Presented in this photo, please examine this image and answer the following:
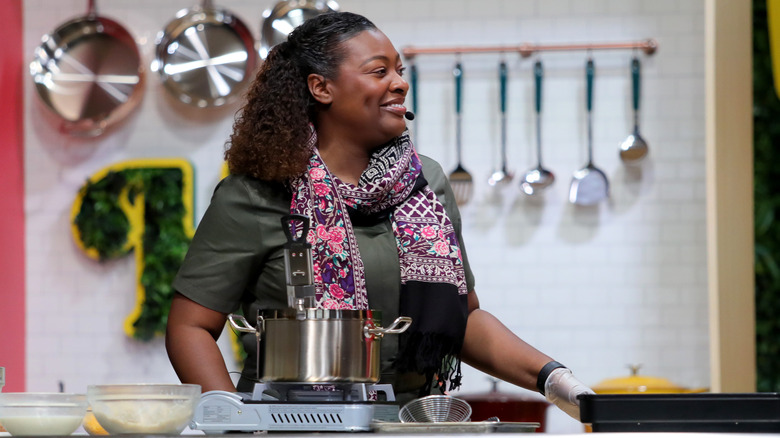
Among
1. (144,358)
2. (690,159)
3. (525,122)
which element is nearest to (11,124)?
(144,358)

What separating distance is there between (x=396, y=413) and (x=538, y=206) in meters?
3.10

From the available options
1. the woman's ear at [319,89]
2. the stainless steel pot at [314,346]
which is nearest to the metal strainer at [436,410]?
the stainless steel pot at [314,346]

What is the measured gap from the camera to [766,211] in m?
4.35

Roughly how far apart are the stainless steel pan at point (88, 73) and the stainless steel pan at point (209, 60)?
0.18 m

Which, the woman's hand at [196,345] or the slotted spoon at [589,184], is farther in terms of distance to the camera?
the slotted spoon at [589,184]

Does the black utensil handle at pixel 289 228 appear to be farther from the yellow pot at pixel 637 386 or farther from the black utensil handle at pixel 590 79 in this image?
the black utensil handle at pixel 590 79

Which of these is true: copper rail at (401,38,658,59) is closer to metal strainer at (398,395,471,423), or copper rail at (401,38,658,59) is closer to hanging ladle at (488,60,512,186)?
hanging ladle at (488,60,512,186)

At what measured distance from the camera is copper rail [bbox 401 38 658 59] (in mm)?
4590

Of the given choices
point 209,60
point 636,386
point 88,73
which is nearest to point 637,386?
point 636,386

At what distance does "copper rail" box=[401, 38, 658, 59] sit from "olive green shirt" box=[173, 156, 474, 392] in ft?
8.03

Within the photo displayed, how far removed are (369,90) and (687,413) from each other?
1.15 meters

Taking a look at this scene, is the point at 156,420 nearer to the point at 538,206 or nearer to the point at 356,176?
the point at 356,176

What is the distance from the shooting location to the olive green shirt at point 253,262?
224cm

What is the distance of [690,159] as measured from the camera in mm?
4582
